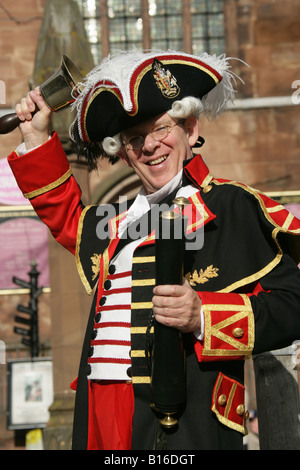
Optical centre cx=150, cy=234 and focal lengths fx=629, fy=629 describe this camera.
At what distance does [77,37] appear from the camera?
6.39m

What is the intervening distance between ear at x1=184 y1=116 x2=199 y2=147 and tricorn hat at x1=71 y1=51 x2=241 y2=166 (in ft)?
0.33

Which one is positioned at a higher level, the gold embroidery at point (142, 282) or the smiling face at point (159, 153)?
the smiling face at point (159, 153)

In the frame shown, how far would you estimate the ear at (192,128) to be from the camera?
8.54 feet

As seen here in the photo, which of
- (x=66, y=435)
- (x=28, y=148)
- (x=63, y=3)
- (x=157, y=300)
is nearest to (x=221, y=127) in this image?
(x=63, y=3)

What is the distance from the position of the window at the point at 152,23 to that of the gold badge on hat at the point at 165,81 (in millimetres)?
8829

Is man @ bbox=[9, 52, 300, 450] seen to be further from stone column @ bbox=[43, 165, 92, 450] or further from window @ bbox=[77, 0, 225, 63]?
window @ bbox=[77, 0, 225, 63]

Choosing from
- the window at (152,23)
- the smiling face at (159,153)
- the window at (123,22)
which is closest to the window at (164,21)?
the window at (152,23)

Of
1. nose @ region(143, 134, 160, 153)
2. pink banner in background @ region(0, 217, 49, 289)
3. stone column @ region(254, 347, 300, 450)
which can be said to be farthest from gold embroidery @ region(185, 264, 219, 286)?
pink banner in background @ region(0, 217, 49, 289)

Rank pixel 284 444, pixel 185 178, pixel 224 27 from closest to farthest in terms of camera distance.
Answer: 1. pixel 185 178
2. pixel 284 444
3. pixel 224 27

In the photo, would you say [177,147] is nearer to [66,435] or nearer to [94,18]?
[66,435]

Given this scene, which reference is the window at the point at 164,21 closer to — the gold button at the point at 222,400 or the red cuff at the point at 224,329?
the red cuff at the point at 224,329

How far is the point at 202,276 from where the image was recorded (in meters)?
2.26

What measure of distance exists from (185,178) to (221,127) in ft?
26.4

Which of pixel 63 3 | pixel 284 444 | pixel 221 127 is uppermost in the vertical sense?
pixel 63 3
